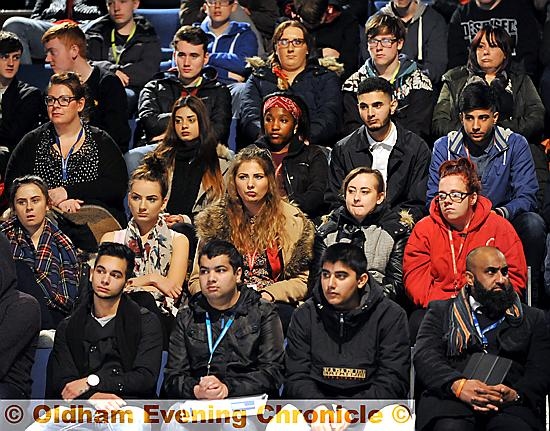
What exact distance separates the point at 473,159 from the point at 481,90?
338mm

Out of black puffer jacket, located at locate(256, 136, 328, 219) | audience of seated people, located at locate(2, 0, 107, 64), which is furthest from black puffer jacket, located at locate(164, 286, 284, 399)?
audience of seated people, located at locate(2, 0, 107, 64)

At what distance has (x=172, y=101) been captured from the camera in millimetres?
7547

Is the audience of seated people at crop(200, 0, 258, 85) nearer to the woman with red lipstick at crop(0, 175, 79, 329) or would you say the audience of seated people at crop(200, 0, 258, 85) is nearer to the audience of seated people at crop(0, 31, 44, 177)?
the audience of seated people at crop(0, 31, 44, 177)

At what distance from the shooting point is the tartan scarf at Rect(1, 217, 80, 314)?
612 centimetres

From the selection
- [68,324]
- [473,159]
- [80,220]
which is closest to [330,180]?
[473,159]

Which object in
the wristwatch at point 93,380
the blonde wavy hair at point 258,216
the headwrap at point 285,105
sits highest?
the headwrap at point 285,105

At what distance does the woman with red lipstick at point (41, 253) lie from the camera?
20.0 feet

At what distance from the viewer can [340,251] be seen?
5.51m

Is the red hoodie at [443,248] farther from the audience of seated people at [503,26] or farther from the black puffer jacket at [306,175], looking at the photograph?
the audience of seated people at [503,26]

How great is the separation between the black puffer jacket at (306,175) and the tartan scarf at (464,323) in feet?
4.65

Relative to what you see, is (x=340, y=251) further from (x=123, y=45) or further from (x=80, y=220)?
(x=123, y=45)
